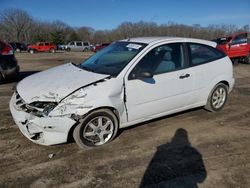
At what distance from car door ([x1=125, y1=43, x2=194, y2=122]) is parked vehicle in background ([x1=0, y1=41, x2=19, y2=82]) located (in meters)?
5.71

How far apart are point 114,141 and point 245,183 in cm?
192

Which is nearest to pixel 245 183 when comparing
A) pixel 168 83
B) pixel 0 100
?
pixel 168 83

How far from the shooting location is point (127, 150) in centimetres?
363

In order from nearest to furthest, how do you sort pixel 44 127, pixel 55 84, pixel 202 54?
pixel 44 127 → pixel 55 84 → pixel 202 54

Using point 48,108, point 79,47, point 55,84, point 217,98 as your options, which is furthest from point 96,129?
point 79,47

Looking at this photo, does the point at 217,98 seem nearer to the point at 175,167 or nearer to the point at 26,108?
the point at 175,167

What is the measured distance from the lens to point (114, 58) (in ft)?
A: 14.1

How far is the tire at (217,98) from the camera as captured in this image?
5031 millimetres

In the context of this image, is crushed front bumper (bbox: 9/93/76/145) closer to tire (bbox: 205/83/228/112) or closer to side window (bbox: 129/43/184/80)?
side window (bbox: 129/43/184/80)

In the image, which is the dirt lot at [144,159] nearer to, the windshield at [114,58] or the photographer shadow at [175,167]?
the photographer shadow at [175,167]

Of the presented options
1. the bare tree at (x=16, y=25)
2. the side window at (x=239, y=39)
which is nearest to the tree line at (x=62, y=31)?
the bare tree at (x=16, y=25)

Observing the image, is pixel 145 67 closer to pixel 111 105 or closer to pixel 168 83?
pixel 168 83

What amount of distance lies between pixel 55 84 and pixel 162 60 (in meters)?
1.84

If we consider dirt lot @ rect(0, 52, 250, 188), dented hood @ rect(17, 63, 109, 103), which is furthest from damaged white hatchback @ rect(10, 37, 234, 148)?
dirt lot @ rect(0, 52, 250, 188)
